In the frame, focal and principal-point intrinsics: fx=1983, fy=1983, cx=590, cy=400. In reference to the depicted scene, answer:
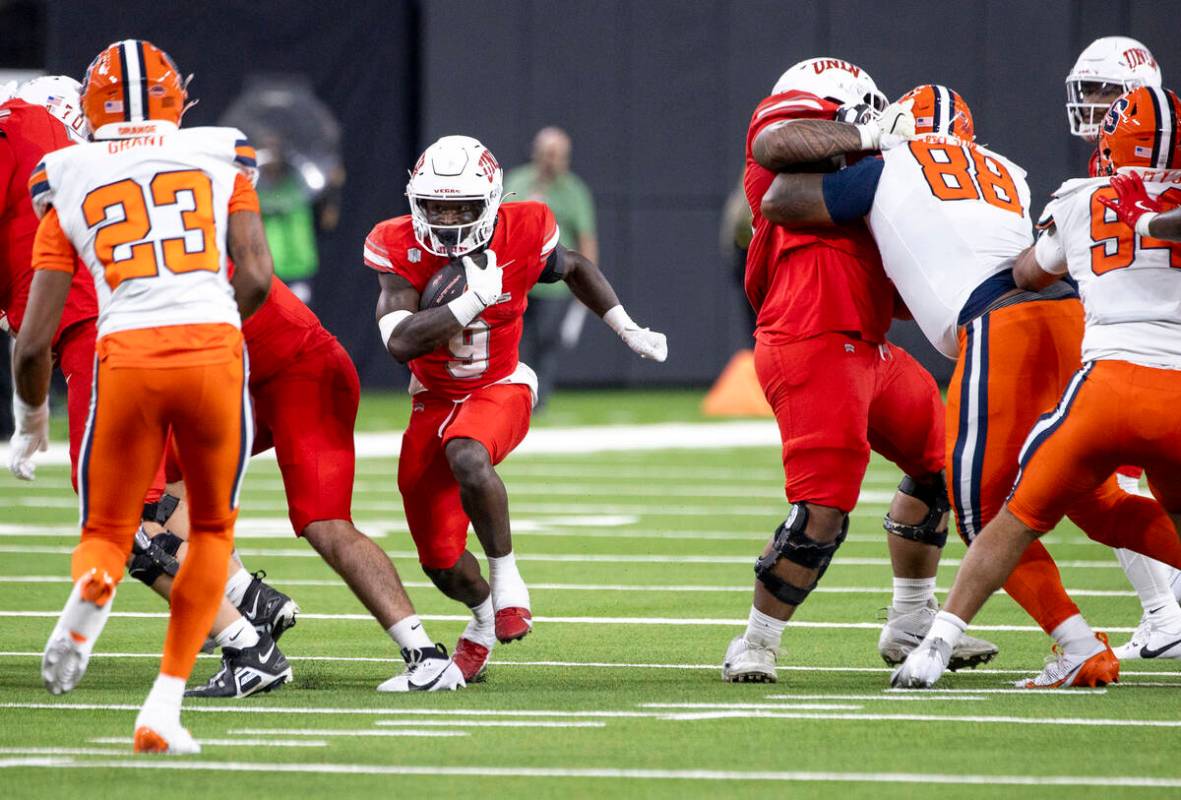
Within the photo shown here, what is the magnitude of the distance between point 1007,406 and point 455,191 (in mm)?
1726

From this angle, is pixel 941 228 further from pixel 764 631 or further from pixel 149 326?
pixel 149 326

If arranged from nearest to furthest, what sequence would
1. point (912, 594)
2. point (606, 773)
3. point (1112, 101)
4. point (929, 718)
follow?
point (606, 773)
point (929, 718)
point (912, 594)
point (1112, 101)

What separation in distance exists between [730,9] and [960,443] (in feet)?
47.6

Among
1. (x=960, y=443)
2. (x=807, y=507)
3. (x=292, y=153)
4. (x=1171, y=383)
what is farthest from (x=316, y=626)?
(x=292, y=153)

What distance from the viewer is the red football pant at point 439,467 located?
597 cm

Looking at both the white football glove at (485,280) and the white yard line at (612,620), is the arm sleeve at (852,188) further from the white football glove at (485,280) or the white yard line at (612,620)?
the white yard line at (612,620)

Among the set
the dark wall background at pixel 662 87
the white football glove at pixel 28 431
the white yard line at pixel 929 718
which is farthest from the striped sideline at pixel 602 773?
the dark wall background at pixel 662 87

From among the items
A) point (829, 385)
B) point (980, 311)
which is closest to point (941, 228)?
point (980, 311)

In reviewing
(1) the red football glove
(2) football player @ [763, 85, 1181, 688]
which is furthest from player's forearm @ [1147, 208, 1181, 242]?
(2) football player @ [763, 85, 1181, 688]

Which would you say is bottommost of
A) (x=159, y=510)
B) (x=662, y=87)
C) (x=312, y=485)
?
(x=662, y=87)

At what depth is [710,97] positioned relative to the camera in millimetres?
19641

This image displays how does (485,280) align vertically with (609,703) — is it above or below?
above

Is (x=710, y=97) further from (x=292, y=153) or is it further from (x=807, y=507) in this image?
(x=807, y=507)

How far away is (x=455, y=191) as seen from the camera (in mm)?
5883
